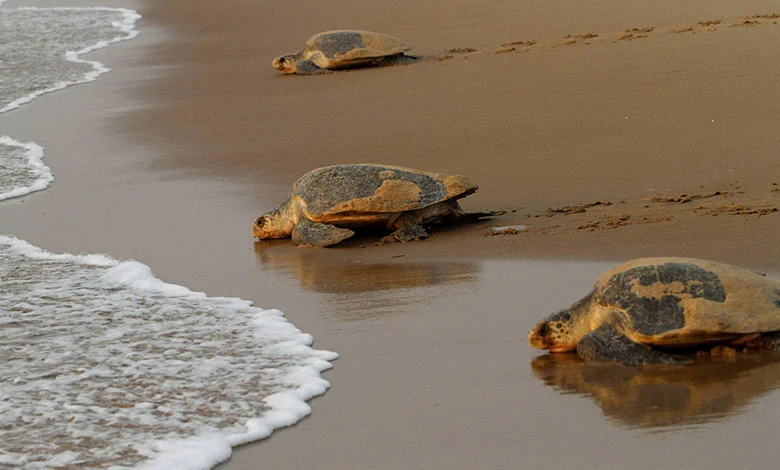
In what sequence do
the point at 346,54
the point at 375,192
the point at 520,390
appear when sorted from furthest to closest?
the point at 346,54 → the point at 375,192 → the point at 520,390

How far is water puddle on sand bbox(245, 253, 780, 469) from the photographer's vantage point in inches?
140

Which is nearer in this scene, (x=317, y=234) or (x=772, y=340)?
(x=772, y=340)

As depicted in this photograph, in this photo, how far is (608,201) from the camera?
6781 mm

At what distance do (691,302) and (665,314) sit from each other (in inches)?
4.4

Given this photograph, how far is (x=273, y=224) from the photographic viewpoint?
22.5ft

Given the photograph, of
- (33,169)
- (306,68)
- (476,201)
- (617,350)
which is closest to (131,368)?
(617,350)

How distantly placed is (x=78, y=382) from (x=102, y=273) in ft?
6.22

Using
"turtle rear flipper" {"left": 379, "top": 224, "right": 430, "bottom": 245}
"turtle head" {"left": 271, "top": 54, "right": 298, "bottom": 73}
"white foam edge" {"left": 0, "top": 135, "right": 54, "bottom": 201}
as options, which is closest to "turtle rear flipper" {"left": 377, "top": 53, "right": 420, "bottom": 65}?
"turtle head" {"left": 271, "top": 54, "right": 298, "bottom": 73}

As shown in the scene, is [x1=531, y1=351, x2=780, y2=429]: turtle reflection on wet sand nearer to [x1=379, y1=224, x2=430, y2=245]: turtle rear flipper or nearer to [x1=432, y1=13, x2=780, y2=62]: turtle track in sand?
[x1=379, y1=224, x2=430, y2=245]: turtle rear flipper

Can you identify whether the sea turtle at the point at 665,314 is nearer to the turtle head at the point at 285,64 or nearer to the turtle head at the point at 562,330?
the turtle head at the point at 562,330

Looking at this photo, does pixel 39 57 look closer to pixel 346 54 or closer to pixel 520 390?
pixel 346 54

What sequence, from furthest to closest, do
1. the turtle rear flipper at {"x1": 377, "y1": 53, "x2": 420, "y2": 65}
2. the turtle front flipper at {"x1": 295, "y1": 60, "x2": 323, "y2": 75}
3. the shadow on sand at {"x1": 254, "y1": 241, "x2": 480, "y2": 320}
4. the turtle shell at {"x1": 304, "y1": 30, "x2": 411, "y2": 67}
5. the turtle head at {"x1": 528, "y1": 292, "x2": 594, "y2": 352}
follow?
1. the turtle front flipper at {"x1": 295, "y1": 60, "x2": 323, "y2": 75}
2. the turtle shell at {"x1": 304, "y1": 30, "x2": 411, "y2": 67}
3. the turtle rear flipper at {"x1": 377, "y1": 53, "x2": 420, "y2": 65}
4. the shadow on sand at {"x1": 254, "y1": 241, "x2": 480, "y2": 320}
5. the turtle head at {"x1": 528, "y1": 292, "x2": 594, "y2": 352}

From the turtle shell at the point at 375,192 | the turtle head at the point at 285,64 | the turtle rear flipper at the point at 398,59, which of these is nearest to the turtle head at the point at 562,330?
the turtle shell at the point at 375,192

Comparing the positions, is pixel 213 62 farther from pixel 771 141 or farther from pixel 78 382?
pixel 78 382
